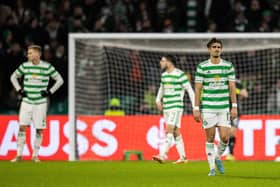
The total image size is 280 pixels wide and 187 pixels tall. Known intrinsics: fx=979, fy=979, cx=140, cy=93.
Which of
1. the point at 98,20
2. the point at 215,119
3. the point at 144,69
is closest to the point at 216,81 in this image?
the point at 215,119

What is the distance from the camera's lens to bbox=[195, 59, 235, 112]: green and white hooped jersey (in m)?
13.5

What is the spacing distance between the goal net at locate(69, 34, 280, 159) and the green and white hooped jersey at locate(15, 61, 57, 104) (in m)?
2.50

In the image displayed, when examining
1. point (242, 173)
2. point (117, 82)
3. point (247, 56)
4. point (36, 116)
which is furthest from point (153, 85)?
point (242, 173)

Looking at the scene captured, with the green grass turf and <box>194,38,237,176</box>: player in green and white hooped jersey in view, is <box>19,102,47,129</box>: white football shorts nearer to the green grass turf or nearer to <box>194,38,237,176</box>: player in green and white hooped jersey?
the green grass turf

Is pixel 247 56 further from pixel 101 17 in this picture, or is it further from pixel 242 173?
pixel 242 173

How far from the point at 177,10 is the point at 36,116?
6.44 metres

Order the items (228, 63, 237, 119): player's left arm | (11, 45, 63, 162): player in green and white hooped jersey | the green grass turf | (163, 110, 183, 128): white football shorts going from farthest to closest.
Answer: (11, 45, 63, 162): player in green and white hooped jersey
(163, 110, 183, 128): white football shorts
(228, 63, 237, 119): player's left arm
the green grass turf

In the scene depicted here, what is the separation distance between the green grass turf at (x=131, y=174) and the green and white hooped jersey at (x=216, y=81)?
101 cm

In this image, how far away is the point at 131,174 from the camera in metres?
14.2

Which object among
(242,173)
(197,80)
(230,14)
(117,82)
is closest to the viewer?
(197,80)

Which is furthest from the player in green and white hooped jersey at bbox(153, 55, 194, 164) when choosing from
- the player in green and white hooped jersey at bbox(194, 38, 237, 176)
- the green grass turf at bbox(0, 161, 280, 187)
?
the player in green and white hooped jersey at bbox(194, 38, 237, 176)

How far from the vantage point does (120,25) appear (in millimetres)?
22578

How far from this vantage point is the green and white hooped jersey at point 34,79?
17391 millimetres

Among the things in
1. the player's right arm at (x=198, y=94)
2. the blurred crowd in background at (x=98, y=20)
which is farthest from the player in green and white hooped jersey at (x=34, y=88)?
the player's right arm at (x=198, y=94)
